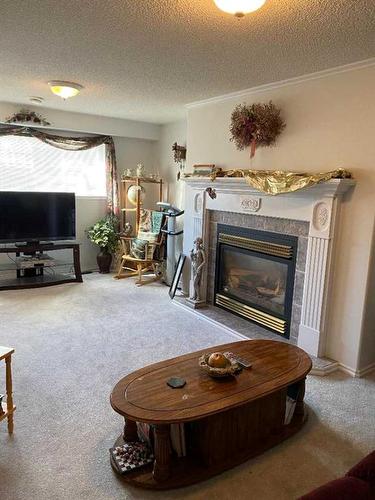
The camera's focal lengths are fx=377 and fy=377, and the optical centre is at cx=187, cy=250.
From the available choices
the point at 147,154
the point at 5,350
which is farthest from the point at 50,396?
the point at 147,154

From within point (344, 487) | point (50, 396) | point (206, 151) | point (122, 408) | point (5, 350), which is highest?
point (206, 151)

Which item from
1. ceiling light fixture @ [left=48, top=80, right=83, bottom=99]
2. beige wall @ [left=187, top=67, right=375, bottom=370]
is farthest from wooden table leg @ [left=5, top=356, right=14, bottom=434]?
ceiling light fixture @ [left=48, top=80, right=83, bottom=99]

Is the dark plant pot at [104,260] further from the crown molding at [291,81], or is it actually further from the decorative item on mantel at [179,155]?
the crown molding at [291,81]

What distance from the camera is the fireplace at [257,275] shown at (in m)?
3.51

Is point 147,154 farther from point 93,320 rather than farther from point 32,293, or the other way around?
point 93,320

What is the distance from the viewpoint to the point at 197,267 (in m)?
4.36

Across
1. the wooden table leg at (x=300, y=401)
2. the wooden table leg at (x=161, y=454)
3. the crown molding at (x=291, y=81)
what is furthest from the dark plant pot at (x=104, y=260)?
the wooden table leg at (x=161, y=454)

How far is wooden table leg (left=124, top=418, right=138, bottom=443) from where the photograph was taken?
2.06m

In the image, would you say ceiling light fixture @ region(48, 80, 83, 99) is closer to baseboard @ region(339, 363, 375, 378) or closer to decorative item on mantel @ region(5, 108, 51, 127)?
decorative item on mantel @ region(5, 108, 51, 127)

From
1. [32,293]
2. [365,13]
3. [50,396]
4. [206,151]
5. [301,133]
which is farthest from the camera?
[32,293]

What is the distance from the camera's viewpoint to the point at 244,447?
2.05 meters

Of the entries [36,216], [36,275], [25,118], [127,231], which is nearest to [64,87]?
[25,118]

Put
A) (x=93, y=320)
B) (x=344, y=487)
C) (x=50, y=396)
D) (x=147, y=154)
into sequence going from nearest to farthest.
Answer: (x=344, y=487) → (x=50, y=396) → (x=93, y=320) → (x=147, y=154)

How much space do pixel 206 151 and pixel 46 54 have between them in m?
2.01
